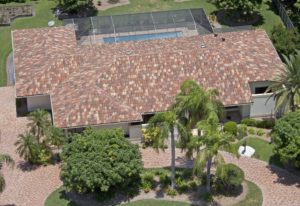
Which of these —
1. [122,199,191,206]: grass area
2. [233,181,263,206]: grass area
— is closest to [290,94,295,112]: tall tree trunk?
[233,181,263,206]: grass area

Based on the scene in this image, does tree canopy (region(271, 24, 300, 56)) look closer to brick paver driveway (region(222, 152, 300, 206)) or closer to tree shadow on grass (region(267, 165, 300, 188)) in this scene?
brick paver driveway (region(222, 152, 300, 206))

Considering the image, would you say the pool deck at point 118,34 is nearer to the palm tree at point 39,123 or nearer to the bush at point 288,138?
the palm tree at point 39,123

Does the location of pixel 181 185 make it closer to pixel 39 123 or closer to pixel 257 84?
pixel 39 123

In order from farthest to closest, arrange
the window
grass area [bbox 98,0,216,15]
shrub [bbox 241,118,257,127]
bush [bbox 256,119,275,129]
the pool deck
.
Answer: grass area [bbox 98,0,216,15], the pool deck, the window, shrub [bbox 241,118,257,127], bush [bbox 256,119,275,129]

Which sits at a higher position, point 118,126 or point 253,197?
point 118,126

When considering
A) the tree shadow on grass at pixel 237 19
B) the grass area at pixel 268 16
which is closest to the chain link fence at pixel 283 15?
the grass area at pixel 268 16

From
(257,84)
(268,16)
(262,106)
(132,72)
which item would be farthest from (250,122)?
(268,16)
